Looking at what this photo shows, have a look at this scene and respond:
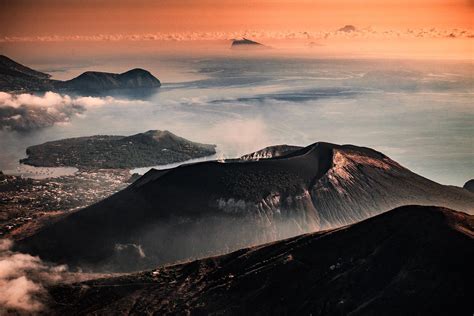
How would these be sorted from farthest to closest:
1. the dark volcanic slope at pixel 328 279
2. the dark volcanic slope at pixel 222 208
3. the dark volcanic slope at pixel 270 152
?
the dark volcanic slope at pixel 270 152 < the dark volcanic slope at pixel 222 208 < the dark volcanic slope at pixel 328 279

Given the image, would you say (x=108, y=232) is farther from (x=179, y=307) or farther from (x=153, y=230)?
(x=179, y=307)

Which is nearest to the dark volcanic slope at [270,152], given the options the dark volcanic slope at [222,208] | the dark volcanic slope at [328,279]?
the dark volcanic slope at [222,208]

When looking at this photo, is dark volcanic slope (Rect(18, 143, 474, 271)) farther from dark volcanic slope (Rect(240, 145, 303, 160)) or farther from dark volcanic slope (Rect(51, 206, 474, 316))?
dark volcanic slope (Rect(240, 145, 303, 160))

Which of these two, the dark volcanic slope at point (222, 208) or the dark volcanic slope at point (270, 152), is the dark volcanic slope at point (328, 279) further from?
the dark volcanic slope at point (270, 152)

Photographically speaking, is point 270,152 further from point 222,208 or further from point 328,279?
point 328,279

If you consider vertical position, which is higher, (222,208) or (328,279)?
(328,279)

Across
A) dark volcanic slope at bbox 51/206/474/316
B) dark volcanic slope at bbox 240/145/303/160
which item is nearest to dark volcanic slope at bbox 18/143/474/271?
dark volcanic slope at bbox 51/206/474/316

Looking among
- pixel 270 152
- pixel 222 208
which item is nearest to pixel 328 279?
pixel 222 208

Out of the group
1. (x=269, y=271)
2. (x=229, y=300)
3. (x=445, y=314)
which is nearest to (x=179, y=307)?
(x=229, y=300)
